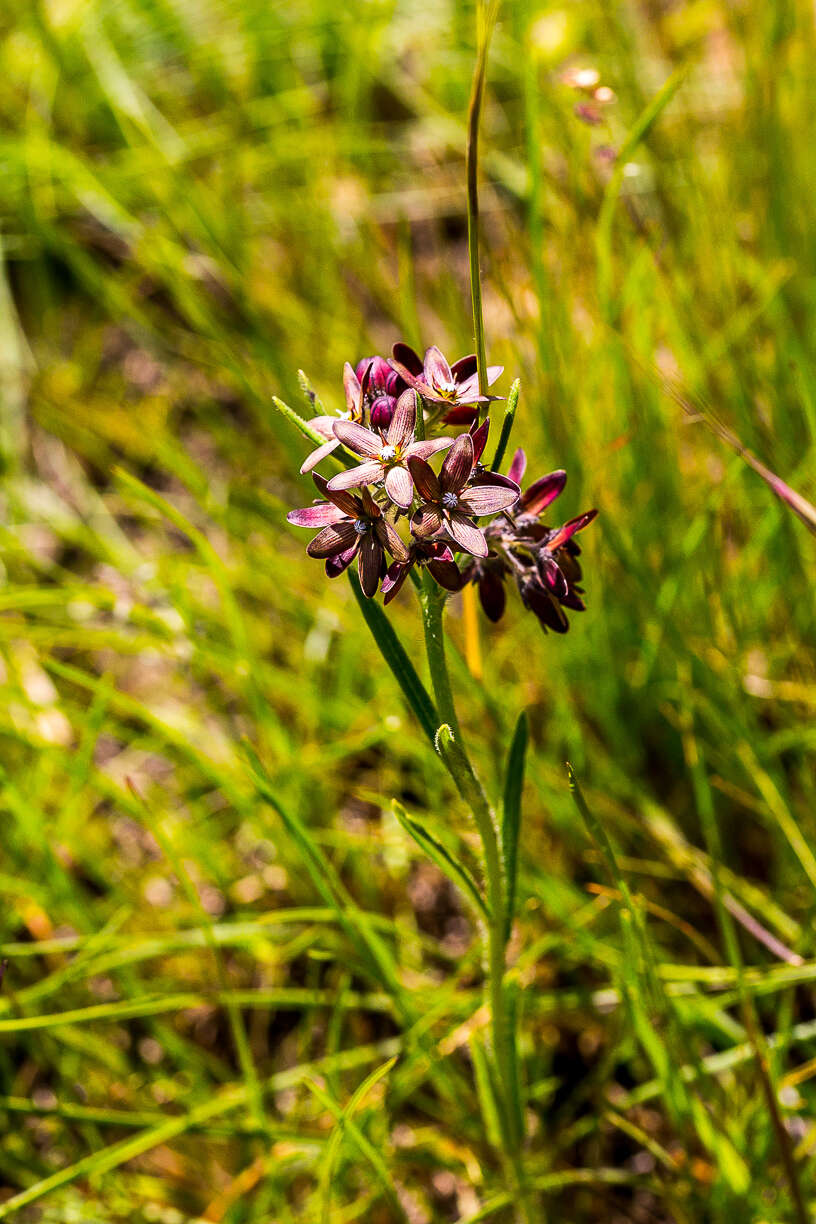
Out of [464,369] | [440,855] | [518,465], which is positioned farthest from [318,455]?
[440,855]

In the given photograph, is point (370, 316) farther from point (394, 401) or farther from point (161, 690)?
point (394, 401)

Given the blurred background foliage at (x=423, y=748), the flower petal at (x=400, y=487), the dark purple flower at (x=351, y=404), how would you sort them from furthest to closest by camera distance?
the blurred background foliage at (x=423, y=748), the dark purple flower at (x=351, y=404), the flower petal at (x=400, y=487)

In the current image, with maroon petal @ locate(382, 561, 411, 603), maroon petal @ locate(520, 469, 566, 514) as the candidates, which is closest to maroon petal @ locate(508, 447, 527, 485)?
maroon petal @ locate(520, 469, 566, 514)

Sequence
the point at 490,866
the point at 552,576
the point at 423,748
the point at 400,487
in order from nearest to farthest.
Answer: the point at 400,487, the point at 552,576, the point at 490,866, the point at 423,748

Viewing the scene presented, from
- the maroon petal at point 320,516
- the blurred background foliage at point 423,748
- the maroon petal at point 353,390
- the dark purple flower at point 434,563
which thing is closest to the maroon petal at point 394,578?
the dark purple flower at point 434,563

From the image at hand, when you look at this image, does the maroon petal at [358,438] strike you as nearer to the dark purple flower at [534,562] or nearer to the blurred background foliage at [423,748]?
the dark purple flower at [534,562]

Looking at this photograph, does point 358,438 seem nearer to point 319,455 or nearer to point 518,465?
point 319,455
